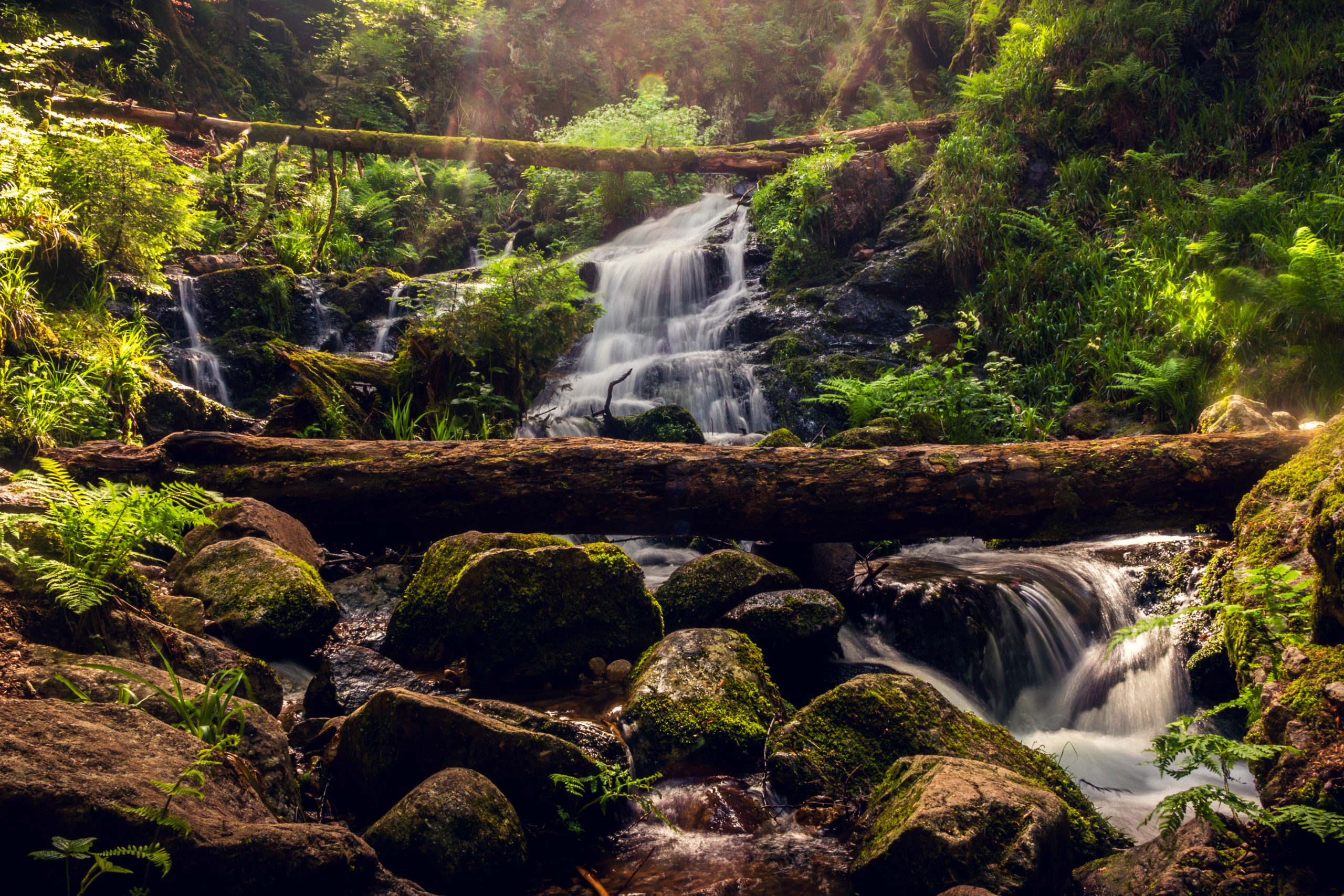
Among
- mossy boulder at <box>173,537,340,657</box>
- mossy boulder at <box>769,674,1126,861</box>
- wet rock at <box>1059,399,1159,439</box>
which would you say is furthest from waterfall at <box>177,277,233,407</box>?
wet rock at <box>1059,399,1159,439</box>

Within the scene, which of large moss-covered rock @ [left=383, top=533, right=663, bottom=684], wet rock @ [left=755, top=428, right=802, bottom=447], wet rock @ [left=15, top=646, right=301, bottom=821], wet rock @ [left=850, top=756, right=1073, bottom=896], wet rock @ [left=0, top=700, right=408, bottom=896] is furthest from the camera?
wet rock @ [left=755, top=428, right=802, bottom=447]

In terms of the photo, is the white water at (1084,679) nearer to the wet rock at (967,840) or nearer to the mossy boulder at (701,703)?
the wet rock at (967,840)

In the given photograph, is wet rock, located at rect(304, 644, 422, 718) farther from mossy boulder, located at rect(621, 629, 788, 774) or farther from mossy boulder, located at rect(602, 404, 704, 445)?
mossy boulder, located at rect(602, 404, 704, 445)

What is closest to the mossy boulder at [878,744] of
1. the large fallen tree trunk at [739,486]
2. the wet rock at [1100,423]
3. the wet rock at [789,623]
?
the wet rock at [789,623]

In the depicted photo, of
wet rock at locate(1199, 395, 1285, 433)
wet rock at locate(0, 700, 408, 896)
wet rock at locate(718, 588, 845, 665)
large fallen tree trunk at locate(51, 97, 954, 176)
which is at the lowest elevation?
wet rock at locate(718, 588, 845, 665)

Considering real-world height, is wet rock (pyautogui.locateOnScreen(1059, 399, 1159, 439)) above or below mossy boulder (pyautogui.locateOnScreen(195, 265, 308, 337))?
below

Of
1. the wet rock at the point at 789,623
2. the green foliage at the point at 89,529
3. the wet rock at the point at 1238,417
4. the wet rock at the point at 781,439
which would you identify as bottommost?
the wet rock at the point at 789,623

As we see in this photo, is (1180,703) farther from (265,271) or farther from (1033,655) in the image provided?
(265,271)

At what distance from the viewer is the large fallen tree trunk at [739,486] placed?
15.5 feet

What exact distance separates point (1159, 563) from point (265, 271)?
12.5 m

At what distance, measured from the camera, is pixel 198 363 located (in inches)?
380

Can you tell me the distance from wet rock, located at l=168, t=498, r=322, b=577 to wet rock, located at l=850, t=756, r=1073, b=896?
3.90m

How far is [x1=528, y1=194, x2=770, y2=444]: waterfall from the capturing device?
1066 centimetres

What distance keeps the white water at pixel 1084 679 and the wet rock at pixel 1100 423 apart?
91.3 inches
